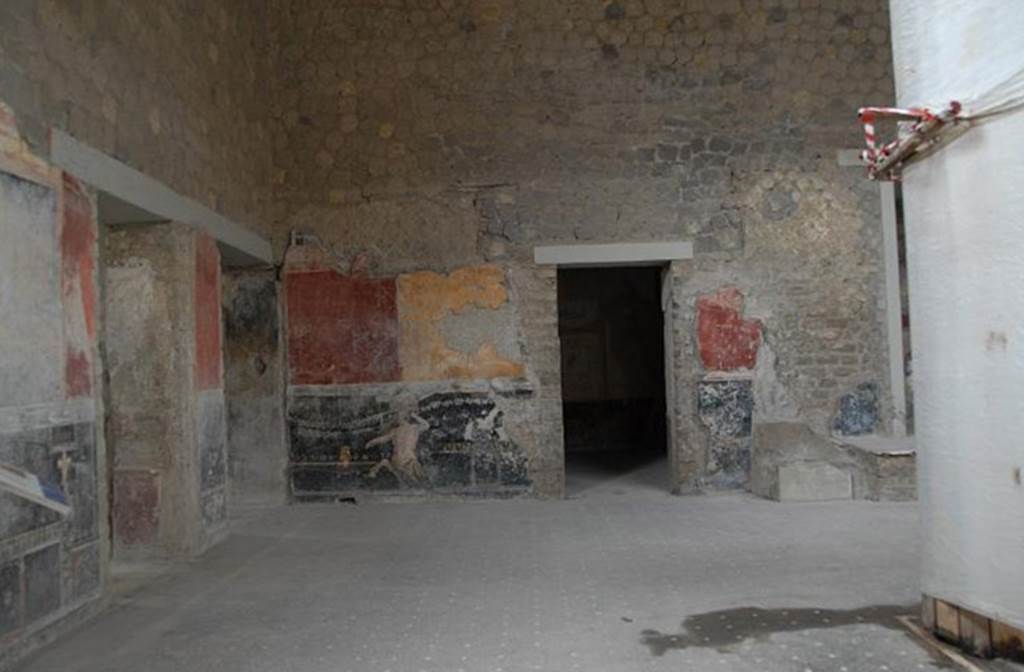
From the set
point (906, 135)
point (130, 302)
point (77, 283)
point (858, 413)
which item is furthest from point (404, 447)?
point (906, 135)

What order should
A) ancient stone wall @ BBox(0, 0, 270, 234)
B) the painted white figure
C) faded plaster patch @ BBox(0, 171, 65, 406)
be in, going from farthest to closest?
the painted white figure, ancient stone wall @ BBox(0, 0, 270, 234), faded plaster patch @ BBox(0, 171, 65, 406)

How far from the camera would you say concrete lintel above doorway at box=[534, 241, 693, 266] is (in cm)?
721

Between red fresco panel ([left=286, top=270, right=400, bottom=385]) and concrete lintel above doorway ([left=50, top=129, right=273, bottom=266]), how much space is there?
0.86 metres

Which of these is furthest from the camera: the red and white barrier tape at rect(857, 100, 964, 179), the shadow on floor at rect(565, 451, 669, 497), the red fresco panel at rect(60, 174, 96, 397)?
the shadow on floor at rect(565, 451, 669, 497)

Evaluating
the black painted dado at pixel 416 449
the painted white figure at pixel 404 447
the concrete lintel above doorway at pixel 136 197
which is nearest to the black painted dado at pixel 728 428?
the black painted dado at pixel 416 449

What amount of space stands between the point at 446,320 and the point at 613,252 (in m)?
1.62

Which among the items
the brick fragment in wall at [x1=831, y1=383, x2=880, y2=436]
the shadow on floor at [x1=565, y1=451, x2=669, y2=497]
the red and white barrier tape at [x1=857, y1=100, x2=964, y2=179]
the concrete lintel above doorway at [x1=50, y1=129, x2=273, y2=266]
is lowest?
the shadow on floor at [x1=565, y1=451, x2=669, y2=497]

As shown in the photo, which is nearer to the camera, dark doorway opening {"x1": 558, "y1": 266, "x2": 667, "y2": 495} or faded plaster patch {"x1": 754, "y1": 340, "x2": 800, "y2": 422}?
faded plaster patch {"x1": 754, "y1": 340, "x2": 800, "y2": 422}

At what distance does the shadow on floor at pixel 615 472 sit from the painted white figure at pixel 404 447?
56.2 inches

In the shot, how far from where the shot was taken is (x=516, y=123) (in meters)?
7.33

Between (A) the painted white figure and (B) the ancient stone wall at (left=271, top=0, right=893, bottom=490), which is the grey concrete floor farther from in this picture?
(B) the ancient stone wall at (left=271, top=0, right=893, bottom=490)

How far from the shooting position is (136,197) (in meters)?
4.66

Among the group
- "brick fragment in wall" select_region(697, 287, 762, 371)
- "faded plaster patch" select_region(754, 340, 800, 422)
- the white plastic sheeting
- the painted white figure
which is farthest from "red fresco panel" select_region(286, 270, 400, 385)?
the white plastic sheeting

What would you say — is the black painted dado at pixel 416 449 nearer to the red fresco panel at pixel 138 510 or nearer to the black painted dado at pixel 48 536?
the red fresco panel at pixel 138 510
